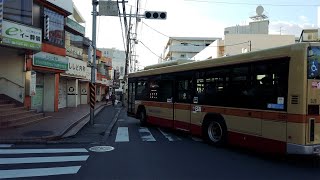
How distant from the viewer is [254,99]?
403 inches

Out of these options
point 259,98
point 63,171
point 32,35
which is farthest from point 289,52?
point 32,35

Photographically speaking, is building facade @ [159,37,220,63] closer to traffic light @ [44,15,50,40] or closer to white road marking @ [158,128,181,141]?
traffic light @ [44,15,50,40]

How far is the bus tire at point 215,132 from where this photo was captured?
11.6 metres

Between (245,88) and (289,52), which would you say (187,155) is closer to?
(245,88)

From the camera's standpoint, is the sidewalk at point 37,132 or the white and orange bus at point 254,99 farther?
the sidewalk at point 37,132

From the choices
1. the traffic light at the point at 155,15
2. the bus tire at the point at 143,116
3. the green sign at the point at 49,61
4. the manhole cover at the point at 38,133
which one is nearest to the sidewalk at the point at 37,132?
the manhole cover at the point at 38,133

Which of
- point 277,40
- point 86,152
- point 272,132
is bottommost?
point 86,152

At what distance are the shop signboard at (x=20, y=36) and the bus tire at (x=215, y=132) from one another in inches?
379

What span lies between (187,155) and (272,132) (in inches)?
96.8

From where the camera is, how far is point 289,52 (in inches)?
359

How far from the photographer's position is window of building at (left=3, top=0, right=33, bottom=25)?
59.3ft

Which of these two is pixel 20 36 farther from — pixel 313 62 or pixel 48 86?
pixel 313 62

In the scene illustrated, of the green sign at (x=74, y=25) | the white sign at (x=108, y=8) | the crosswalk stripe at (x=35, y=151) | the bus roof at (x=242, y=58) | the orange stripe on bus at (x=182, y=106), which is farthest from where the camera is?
the green sign at (x=74, y=25)

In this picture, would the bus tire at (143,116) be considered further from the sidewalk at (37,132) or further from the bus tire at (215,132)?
the bus tire at (215,132)
